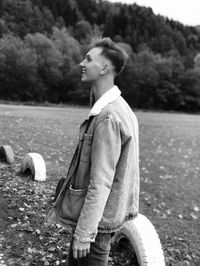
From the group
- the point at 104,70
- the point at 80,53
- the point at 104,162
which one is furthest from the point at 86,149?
the point at 80,53

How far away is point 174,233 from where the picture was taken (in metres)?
7.52

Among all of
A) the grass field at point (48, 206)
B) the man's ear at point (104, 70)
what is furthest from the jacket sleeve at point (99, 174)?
the grass field at point (48, 206)

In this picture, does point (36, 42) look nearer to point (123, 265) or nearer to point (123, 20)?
point (123, 20)

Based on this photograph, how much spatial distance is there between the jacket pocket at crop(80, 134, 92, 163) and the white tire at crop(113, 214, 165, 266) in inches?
67.4

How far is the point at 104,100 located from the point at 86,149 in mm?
422

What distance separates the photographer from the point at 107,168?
111 inches

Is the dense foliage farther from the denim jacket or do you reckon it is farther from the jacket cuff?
the jacket cuff

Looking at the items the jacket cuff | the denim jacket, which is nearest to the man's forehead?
the denim jacket

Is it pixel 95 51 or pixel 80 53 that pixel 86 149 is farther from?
pixel 80 53

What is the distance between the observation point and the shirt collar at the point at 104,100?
290cm

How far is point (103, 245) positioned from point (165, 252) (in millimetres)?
3504

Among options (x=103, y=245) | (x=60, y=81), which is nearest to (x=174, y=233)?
(x=103, y=245)

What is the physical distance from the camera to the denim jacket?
280 cm

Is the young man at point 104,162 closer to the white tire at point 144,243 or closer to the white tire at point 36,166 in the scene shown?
the white tire at point 144,243
